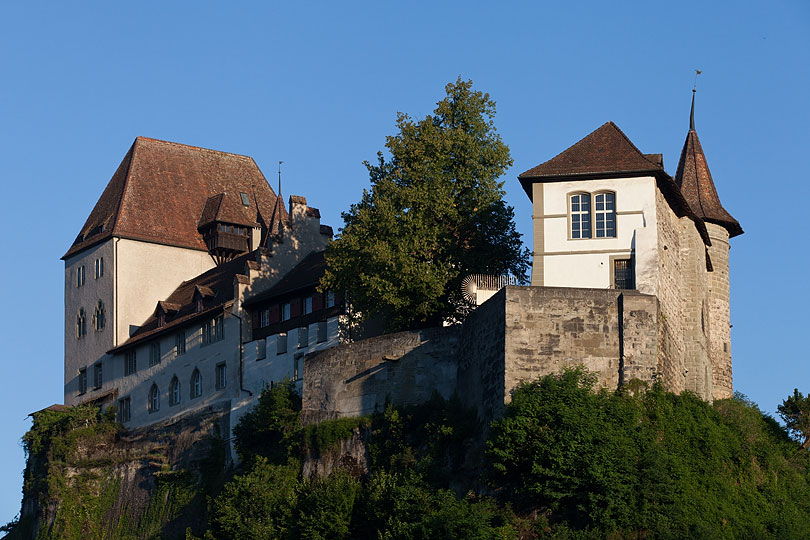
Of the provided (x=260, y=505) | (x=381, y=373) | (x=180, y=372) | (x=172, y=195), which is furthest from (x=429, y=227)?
(x=172, y=195)

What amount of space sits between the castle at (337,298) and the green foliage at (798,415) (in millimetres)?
3185

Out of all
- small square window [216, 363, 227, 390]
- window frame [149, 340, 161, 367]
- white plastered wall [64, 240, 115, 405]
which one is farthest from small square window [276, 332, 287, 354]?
white plastered wall [64, 240, 115, 405]

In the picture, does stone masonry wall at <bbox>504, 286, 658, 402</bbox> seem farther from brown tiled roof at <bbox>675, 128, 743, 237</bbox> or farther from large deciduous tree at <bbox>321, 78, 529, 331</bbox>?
brown tiled roof at <bbox>675, 128, 743, 237</bbox>

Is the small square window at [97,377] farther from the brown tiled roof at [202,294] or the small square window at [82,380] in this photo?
the brown tiled roof at [202,294]

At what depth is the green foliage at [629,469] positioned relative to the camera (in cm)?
4541

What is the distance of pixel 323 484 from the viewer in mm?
51375

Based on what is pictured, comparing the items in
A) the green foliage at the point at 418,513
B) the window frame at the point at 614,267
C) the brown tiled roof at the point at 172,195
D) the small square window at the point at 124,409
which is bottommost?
the green foliage at the point at 418,513

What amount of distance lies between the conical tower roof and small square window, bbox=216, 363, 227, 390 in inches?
766

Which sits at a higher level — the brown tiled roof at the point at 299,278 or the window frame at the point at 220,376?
the brown tiled roof at the point at 299,278

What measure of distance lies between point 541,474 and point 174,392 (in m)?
26.6

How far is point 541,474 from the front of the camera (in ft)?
150

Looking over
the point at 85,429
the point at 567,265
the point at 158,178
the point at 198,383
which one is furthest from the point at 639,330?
the point at 158,178

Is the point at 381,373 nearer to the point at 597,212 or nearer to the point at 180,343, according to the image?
the point at 597,212

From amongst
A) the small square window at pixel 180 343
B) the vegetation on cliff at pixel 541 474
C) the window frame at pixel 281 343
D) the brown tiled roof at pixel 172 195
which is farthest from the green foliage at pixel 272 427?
the brown tiled roof at pixel 172 195
